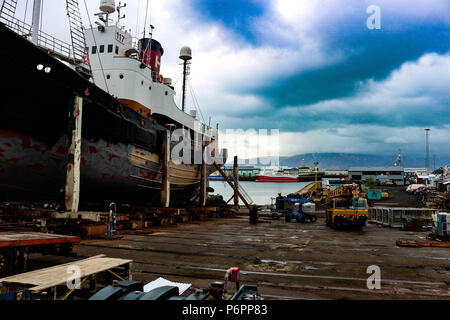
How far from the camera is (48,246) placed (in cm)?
560

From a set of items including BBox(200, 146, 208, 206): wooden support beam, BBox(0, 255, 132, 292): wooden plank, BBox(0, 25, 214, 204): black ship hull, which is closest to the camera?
BBox(0, 255, 132, 292): wooden plank

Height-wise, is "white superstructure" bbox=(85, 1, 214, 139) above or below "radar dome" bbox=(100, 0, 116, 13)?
below

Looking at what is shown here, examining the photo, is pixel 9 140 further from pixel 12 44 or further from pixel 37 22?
pixel 37 22

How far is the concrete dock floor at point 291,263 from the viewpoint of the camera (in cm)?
518

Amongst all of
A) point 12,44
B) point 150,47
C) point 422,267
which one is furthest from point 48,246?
point 150,47

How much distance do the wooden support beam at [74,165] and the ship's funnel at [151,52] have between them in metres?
9.68

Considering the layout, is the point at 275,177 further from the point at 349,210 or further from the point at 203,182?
the point at 349,210

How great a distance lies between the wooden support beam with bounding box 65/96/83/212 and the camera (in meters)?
9.16

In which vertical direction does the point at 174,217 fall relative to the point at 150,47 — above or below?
below

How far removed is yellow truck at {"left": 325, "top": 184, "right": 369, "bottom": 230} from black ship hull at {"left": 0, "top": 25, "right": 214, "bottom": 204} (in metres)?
10.3

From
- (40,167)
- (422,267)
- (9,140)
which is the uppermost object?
(9,140)

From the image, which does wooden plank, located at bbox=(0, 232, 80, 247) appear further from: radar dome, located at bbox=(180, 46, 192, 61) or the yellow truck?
radar dome, located at bbox=(180, 46, 192, 61)

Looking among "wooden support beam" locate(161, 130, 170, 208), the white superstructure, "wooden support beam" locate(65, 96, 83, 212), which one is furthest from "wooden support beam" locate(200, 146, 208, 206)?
"wooden support beam" locate(65, 96, 83, 212)
